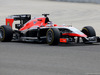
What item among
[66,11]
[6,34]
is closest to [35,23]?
[6,34]

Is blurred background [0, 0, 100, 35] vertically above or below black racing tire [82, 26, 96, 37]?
above

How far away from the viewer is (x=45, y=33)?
52.6ft

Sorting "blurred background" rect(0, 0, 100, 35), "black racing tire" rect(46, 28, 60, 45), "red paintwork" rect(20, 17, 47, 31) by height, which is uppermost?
"blurred background" rect(0, 0, 100, 35)

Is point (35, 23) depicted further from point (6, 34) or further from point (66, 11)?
point (66, 11)

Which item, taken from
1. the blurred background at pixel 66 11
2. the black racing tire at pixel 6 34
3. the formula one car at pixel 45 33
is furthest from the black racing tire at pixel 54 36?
the blurred background at pixel 66 11

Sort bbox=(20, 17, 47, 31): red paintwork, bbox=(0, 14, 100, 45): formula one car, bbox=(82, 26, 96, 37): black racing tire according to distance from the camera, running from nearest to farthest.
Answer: bbox=(0, 14, 100, 45): formula one car < bbox=(82, 26, 96, 37): black racing tire < bbox=(20, 17, 47, 31): red paintwork

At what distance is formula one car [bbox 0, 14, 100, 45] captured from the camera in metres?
14.8

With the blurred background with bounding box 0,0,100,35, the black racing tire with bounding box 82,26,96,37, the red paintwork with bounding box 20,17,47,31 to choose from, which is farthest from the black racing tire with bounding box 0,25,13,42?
the blurred background with bounding box 0,0,100,35

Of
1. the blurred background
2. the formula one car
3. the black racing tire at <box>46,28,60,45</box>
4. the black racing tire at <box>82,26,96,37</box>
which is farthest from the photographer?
the blurred background

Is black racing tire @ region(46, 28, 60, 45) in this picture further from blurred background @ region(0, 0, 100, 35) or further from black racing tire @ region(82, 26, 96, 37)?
blurred background @ region(0, 0, 100, 35)

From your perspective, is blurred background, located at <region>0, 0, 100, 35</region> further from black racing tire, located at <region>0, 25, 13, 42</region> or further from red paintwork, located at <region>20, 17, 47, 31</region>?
black racing tire, located at <region>0, 25, 13, 42</region>

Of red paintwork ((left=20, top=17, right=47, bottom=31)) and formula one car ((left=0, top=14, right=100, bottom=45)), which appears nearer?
formula one car ((left=0, top=14, right=100, bottom=45))

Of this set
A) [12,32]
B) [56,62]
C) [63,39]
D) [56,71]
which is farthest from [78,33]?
[56,71]

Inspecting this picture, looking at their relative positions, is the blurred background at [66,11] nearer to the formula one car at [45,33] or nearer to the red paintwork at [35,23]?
the red paintwork at [35,23]
